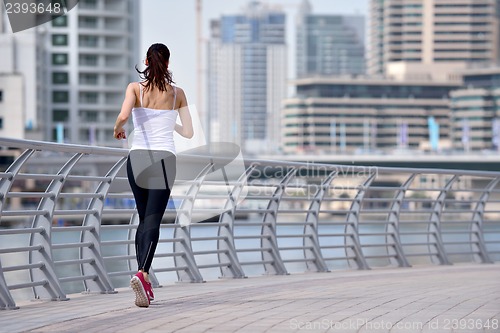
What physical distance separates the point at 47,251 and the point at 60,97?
120343mm

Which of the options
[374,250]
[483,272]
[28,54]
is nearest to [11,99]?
[28,54]

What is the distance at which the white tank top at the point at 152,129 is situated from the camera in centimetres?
815

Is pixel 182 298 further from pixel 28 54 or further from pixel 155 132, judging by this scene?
pixel 28 54

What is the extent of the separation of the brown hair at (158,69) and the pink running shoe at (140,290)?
124cm

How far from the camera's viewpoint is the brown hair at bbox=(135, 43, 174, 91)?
815cm

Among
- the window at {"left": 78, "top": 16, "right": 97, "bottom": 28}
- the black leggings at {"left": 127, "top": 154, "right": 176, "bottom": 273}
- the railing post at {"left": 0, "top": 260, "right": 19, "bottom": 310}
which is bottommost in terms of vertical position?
the railing post at {"left": 0, "top": 260, "right": 19, "bottom": 310}

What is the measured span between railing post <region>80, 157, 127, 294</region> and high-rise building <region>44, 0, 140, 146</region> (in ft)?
387

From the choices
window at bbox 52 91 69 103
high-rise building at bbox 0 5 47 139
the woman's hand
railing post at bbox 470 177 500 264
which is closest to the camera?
the woman's hand

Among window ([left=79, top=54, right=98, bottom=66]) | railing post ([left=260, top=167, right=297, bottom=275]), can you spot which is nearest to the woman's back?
railing post ([left=260, top=167, right=297, bottom=275])

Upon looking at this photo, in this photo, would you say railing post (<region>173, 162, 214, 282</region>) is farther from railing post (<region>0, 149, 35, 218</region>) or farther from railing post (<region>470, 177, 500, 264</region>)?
railing post (<region>470, 177, 500, 264</region>)

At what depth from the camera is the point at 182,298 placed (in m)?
8.97

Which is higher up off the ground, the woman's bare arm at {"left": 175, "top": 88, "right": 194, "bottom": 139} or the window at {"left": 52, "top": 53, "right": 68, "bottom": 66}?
the window at {"left": 52, "top": 53, "right": 68, "bottom": 66}

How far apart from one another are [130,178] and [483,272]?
18.9 feet

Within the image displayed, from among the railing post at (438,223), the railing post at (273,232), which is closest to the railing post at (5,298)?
the railing post at (273,232)
